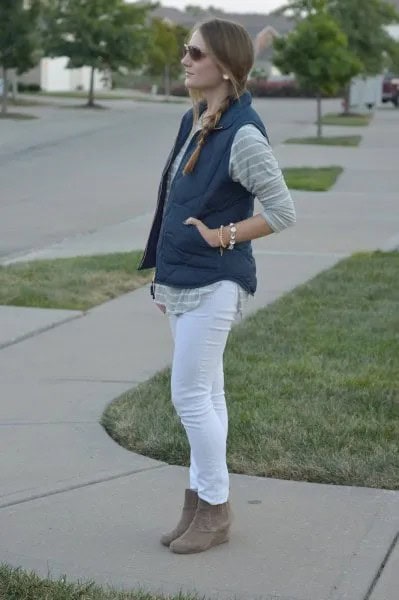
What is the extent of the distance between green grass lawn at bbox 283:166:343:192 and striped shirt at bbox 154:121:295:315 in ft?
46.8

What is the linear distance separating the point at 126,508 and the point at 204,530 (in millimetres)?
525

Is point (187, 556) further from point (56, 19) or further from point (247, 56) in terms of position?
point (56, 19)

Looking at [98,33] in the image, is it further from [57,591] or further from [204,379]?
[57,591]

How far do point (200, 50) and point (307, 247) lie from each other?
848cm

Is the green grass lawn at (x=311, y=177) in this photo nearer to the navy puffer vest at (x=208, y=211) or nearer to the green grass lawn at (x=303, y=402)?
the green grass lawn at (x=303, y=402)

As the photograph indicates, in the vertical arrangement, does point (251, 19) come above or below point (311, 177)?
above

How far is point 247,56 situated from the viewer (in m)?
3.98

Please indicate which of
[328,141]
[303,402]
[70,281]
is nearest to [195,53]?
[303,402]

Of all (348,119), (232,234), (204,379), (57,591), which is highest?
(232,234)

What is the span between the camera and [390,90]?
199 feet

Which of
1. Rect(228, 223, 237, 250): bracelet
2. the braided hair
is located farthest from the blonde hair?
Rect(228, 223, 237, 250): bracelet

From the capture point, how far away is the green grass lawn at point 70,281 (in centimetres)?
903

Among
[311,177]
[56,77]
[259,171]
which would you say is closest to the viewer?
[259,171]

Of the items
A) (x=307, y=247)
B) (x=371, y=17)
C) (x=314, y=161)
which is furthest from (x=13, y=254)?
(x=371, y=17)
